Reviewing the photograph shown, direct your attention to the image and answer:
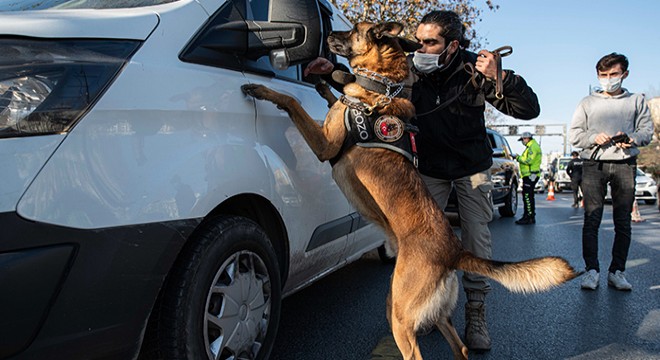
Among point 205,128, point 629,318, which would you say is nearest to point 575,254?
point 629,318

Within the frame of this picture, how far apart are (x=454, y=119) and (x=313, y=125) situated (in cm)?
113

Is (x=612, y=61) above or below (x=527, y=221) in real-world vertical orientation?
above

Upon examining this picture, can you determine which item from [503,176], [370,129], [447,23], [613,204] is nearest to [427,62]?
[447,23]

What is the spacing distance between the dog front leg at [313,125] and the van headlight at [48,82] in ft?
2.71

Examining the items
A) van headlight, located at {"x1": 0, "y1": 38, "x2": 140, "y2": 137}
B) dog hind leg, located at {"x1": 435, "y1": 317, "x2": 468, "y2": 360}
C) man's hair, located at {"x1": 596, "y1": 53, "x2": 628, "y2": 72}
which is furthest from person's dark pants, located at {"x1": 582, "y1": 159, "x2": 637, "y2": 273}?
van headlight, located at {"x1": 0, "y1": 38, "x2": 140, "y2": 137}

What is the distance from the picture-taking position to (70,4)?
A: 223 centimetres

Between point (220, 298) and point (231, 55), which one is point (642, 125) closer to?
point (231, 55)

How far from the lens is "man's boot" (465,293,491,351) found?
9.71 feet

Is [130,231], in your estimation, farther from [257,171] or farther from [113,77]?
[257,171]

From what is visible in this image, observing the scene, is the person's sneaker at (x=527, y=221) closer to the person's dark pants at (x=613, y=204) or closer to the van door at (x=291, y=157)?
the person's dark pants at (x=613, y=204)

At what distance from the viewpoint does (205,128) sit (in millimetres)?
1946

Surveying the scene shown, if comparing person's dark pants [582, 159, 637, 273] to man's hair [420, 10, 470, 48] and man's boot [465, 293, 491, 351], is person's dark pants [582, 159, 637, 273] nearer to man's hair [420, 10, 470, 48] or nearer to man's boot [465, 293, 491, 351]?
man's boot [465, 293, 491, 351]

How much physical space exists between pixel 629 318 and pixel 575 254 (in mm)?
2780

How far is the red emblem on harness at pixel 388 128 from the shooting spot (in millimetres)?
2680
